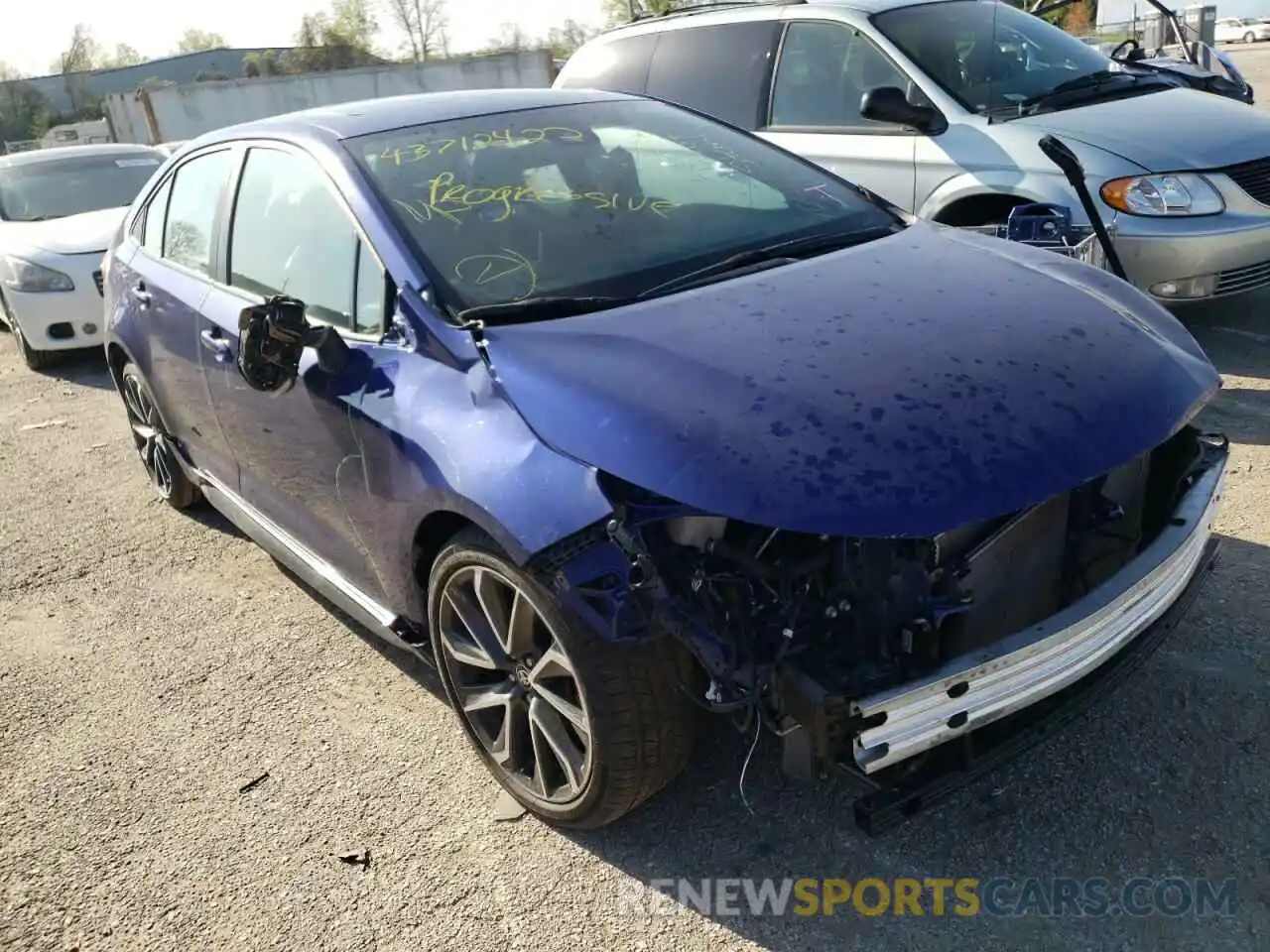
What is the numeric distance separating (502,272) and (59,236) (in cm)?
671

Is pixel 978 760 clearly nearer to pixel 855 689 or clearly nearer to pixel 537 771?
pixel 855 689

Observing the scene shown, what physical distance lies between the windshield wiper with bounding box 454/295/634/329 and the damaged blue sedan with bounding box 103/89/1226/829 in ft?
0.04

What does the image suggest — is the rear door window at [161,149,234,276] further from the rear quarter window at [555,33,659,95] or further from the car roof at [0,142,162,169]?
the car roof at [0,142,162,169]

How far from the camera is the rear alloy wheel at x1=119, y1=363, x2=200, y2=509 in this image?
4742mm

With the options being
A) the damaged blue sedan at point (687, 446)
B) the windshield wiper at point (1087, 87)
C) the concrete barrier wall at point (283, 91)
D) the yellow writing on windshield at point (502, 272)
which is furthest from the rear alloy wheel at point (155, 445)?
the concrete barrier wall at point (283, 91)

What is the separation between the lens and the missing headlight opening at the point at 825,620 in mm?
2150

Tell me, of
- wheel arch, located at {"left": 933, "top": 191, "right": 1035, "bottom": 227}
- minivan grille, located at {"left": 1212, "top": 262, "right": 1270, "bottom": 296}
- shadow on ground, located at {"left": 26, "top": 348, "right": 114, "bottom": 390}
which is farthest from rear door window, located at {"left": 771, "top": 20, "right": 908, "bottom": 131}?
shadow on ground, located at {"left": 26, "top": 348, "right": 114, "bottom": 390}

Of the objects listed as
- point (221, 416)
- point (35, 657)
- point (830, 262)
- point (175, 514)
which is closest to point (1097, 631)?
point (830, 262)

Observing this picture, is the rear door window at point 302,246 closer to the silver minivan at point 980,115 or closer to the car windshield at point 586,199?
the car windshield at point 586,199

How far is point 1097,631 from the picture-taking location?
7.71 feet

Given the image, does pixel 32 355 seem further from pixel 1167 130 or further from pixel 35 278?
pixel 1167 130

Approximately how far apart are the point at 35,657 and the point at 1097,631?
3597 millimetres

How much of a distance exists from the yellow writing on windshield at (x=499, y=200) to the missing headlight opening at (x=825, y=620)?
46.2 inches

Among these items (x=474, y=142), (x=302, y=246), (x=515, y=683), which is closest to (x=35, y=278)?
(x=302, y=246)
